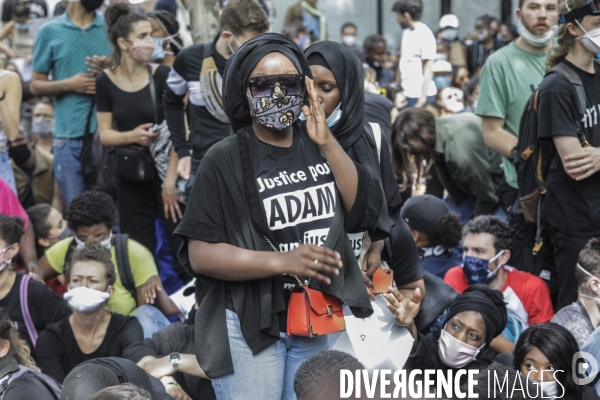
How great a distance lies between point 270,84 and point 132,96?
123 inches

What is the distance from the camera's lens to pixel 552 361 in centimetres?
416

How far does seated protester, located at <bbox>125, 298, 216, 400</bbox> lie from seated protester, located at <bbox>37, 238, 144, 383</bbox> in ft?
0.40

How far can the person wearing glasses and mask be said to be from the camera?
16.5 ft

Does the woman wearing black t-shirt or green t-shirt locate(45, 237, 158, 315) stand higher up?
the woman wearing black t-shirt

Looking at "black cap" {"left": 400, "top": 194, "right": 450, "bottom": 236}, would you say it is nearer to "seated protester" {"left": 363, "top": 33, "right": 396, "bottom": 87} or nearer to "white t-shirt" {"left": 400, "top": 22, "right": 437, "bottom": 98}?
"white t-shirt" {"left": 400, "top": 22, "right": 437, "bottom": 98}

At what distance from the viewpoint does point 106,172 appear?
21.5 ft

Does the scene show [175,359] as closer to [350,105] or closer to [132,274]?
[132,274]

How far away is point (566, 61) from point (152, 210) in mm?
2991

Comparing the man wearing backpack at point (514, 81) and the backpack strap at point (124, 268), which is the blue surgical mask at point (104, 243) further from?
the man wearing backpack at point (514, 81)

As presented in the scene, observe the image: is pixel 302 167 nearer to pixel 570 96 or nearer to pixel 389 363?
pixel 389 363

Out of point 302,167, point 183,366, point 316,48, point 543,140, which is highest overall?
point 316,48

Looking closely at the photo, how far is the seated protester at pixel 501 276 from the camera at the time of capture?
5.16m

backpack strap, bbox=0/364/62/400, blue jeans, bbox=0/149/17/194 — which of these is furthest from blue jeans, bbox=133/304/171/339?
blue jeans, bbox=0/149/17/194

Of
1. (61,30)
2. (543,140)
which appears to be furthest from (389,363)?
(61,30)
